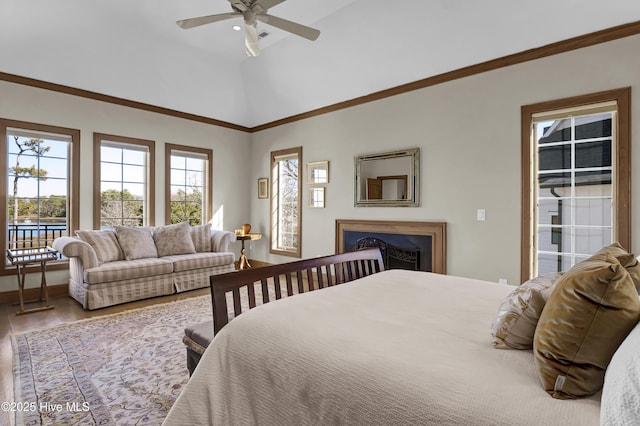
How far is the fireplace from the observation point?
408 cm

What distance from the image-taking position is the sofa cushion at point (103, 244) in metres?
4.17

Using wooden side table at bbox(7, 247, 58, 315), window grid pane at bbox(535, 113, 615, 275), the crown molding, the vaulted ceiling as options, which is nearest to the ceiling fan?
the vaulted ceiling

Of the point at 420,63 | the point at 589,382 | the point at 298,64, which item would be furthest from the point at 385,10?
the point at 589,382

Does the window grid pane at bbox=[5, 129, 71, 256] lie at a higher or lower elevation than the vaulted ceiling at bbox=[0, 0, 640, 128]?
lower

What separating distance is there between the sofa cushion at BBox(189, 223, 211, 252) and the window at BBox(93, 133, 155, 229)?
0.71 metres

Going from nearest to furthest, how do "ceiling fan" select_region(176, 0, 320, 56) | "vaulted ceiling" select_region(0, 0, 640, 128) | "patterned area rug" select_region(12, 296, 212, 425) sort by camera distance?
1. "patterned area rug" select_region(12, 296, 212, 425)
2. "ceiling fan" select_region(176, 0, 320, 56)
3. "vaulted ceiling" select_region(0, 0, 640, 128)

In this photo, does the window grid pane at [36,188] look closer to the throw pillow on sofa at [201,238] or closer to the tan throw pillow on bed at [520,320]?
the throw pillow on sofa at [201,238]

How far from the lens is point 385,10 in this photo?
3.70 m

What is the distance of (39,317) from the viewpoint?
354 cm

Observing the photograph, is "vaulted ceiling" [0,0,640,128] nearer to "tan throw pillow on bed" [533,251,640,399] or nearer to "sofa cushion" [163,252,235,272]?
"sofa cushion" [163,252,235,272]

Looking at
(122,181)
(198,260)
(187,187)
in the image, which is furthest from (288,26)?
(187,187)

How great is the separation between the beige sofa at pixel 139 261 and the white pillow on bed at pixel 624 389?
4.39 m

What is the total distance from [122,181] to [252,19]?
3470 mm

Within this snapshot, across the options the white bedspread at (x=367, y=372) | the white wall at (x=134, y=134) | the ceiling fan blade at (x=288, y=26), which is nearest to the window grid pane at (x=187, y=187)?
the white wall at (x=134, y=134)
